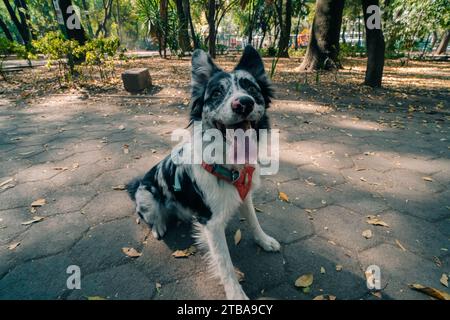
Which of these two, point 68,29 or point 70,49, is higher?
point 68,29

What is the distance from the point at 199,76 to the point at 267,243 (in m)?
1.76

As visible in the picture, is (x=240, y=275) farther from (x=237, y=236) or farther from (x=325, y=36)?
(x=325, y=36)

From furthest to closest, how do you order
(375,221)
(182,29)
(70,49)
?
1. (182,29)
2. (70,49)
3. (375,221)

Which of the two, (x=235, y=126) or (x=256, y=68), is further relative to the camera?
(x=256, y=68)

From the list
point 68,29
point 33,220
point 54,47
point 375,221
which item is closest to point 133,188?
point 33,220

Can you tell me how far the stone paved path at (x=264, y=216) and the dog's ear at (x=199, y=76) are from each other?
54.9 inches

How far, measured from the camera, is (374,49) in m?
8.09

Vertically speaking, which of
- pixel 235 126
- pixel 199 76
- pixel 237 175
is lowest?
pixel 237 175

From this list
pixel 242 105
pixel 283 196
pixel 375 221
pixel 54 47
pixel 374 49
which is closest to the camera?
pixel 242 105

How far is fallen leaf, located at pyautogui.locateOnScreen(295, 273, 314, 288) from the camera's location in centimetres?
229

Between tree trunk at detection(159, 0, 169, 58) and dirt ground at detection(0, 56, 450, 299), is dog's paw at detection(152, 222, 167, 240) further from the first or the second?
tree trunk at detection(159, 0, 169, 58)

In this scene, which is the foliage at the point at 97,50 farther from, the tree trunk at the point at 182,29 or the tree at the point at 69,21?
the tree trunk at the point at 182,29

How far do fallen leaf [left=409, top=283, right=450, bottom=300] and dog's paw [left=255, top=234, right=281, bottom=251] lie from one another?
1157 mm

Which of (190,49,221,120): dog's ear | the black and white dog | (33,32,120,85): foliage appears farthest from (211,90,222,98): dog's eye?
(33,32,120,85): foliage
